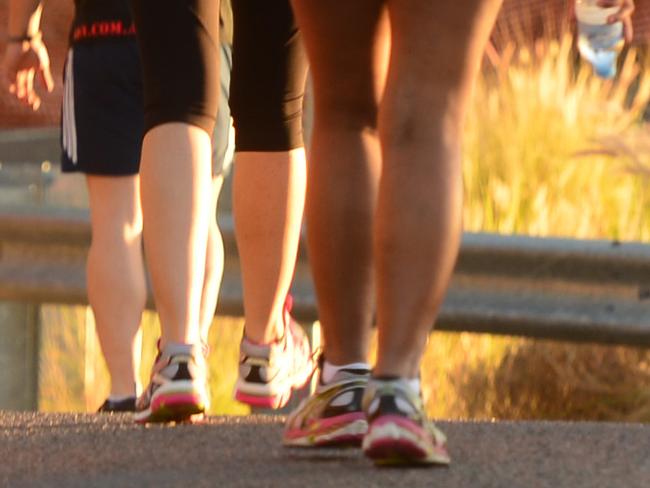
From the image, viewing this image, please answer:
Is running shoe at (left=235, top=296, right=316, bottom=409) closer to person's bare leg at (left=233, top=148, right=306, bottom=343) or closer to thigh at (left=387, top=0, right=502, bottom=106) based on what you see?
person's bare leg at (left=233, top=148, right=306, bottom=343)

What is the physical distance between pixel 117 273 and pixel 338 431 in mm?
1465

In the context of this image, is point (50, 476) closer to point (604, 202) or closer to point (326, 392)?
point (326, 392)

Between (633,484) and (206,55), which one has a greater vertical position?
(206,55)

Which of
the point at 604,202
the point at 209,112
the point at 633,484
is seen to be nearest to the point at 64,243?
the point at 209,112

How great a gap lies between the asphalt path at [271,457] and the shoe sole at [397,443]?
27 millimetres

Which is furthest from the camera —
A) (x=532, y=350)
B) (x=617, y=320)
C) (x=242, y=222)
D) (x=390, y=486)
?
(x=532, y=350)

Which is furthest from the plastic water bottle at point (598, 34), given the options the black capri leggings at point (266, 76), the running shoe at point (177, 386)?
the running shoe at point (177, 386)

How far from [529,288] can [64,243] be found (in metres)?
1.42

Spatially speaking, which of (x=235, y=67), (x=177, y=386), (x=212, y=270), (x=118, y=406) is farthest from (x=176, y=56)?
(x=118, y=406)

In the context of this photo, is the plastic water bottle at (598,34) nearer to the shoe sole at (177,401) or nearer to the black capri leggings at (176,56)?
the black capri leggings at (176,56)

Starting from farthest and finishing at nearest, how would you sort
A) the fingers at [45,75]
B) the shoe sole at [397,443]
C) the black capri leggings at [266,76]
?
the fingers at [45,75]
the black capri leggings at [266,76]
the shoe sole at [397,443]

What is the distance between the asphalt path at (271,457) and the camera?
379 cm

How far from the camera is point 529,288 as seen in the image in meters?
5.72

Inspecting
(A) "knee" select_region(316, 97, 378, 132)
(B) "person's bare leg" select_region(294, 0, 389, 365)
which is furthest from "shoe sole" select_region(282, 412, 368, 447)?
(A) "knee" select_region(316, 97, 378, 132)
